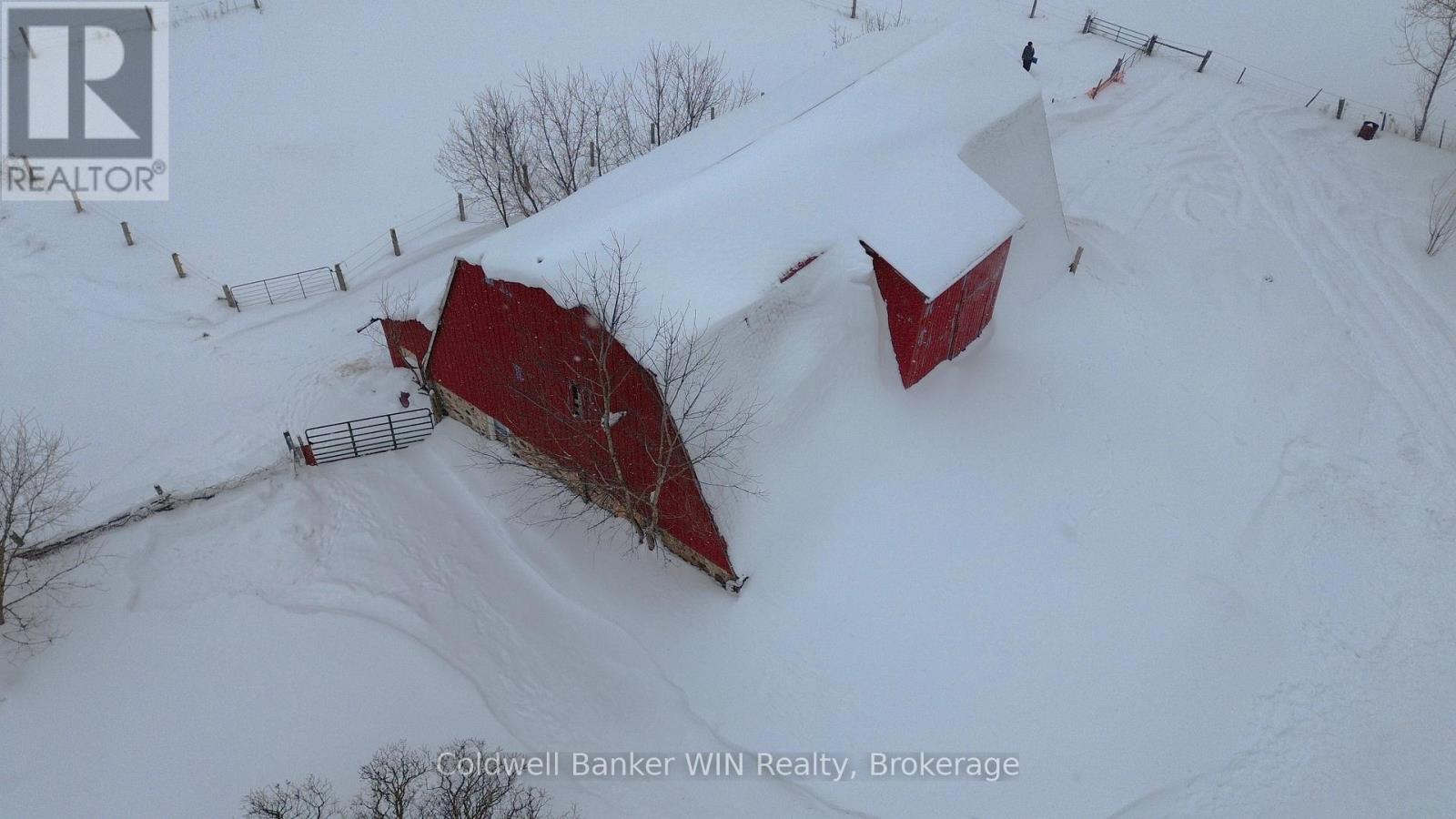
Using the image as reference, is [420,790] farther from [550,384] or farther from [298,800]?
[550,384]

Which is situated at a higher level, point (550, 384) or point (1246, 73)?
point (1246, 73)

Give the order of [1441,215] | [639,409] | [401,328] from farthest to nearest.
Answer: [1441,215] → [401,328] → [639,409]

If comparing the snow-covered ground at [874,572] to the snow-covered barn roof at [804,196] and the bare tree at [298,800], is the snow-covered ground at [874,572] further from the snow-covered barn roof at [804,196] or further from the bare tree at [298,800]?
the snow-covered barn roof at [804,196]

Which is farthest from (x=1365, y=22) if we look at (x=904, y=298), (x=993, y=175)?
(x=904, y=298)

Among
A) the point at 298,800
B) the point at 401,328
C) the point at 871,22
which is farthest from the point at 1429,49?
the point at 298,800

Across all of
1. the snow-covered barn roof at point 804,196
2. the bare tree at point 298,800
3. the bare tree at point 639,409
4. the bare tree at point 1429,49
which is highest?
the bare tree at point 1429,49

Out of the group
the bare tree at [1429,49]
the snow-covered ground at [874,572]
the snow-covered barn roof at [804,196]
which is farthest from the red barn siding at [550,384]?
the bare tree at [1429,49]
